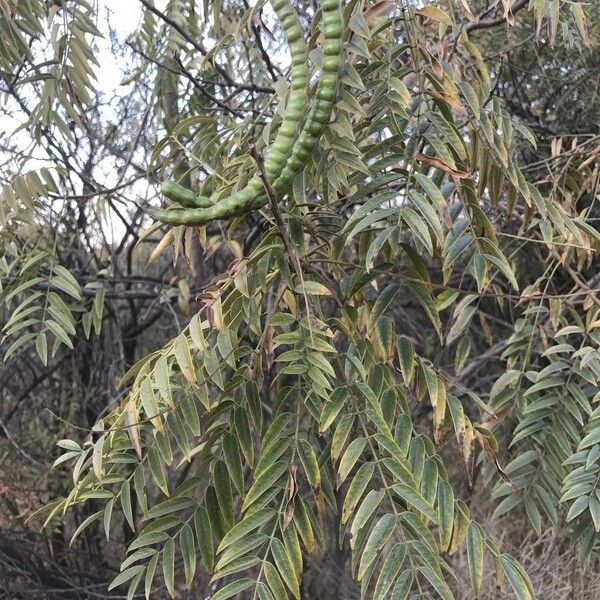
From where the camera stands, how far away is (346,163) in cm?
107

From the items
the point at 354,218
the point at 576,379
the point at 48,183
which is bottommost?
the point at 576,379

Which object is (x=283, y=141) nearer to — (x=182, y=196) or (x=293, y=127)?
(x=293, y=127)

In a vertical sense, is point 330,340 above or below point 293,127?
below

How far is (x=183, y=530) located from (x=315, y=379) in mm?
329

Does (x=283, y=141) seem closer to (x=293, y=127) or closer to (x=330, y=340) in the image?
(x=293, y=127)

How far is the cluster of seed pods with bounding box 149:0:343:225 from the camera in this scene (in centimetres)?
95

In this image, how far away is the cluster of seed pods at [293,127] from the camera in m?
0.95

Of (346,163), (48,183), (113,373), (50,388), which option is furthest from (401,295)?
(346,163)

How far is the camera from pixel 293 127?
95 centimetres

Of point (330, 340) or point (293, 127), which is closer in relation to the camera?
point (293, 127)

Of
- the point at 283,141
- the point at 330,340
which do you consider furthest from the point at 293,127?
the point at 330,340

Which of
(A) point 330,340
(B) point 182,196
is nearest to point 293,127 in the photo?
(B) point 182,196

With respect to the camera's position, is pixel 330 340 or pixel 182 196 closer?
pixel 182 196

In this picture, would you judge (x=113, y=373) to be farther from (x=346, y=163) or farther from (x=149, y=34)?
(x=346, y=163)
